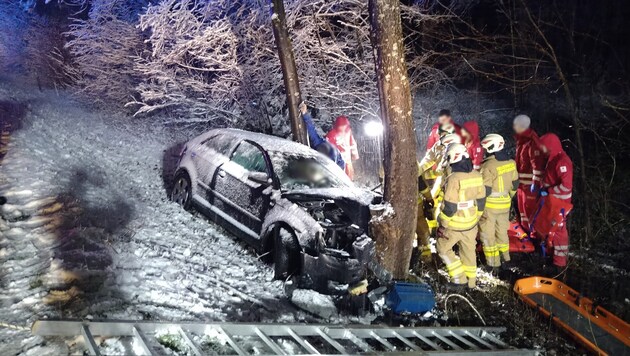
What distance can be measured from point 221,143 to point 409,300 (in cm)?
370

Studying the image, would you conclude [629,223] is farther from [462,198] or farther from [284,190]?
[284,190]

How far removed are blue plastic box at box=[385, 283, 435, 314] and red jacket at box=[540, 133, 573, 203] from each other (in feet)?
9.45

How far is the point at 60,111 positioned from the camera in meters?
12.7

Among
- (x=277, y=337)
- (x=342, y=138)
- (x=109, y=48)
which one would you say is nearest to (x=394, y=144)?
(x=277, y=337)

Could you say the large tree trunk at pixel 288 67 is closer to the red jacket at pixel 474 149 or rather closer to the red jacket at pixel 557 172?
the red jacket at pixel 474 149

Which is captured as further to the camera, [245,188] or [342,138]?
[342,138]

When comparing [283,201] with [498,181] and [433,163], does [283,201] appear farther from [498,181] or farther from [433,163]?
[498,181]

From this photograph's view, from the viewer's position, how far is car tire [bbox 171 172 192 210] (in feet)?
22.2

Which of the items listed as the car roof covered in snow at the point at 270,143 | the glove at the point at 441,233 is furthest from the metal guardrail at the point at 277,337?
the car roof covered in snow at the point at 270,143

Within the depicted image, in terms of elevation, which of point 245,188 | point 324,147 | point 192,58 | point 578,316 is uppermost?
point 192,58

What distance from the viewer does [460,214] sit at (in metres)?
5.49

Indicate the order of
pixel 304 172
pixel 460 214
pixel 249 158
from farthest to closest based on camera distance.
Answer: pixel 249 158 < pixel 304 172 < pixel 460 214

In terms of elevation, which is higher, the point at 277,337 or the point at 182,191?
the point at 182,191

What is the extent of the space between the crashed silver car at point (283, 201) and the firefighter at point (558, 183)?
2704 millimetres
